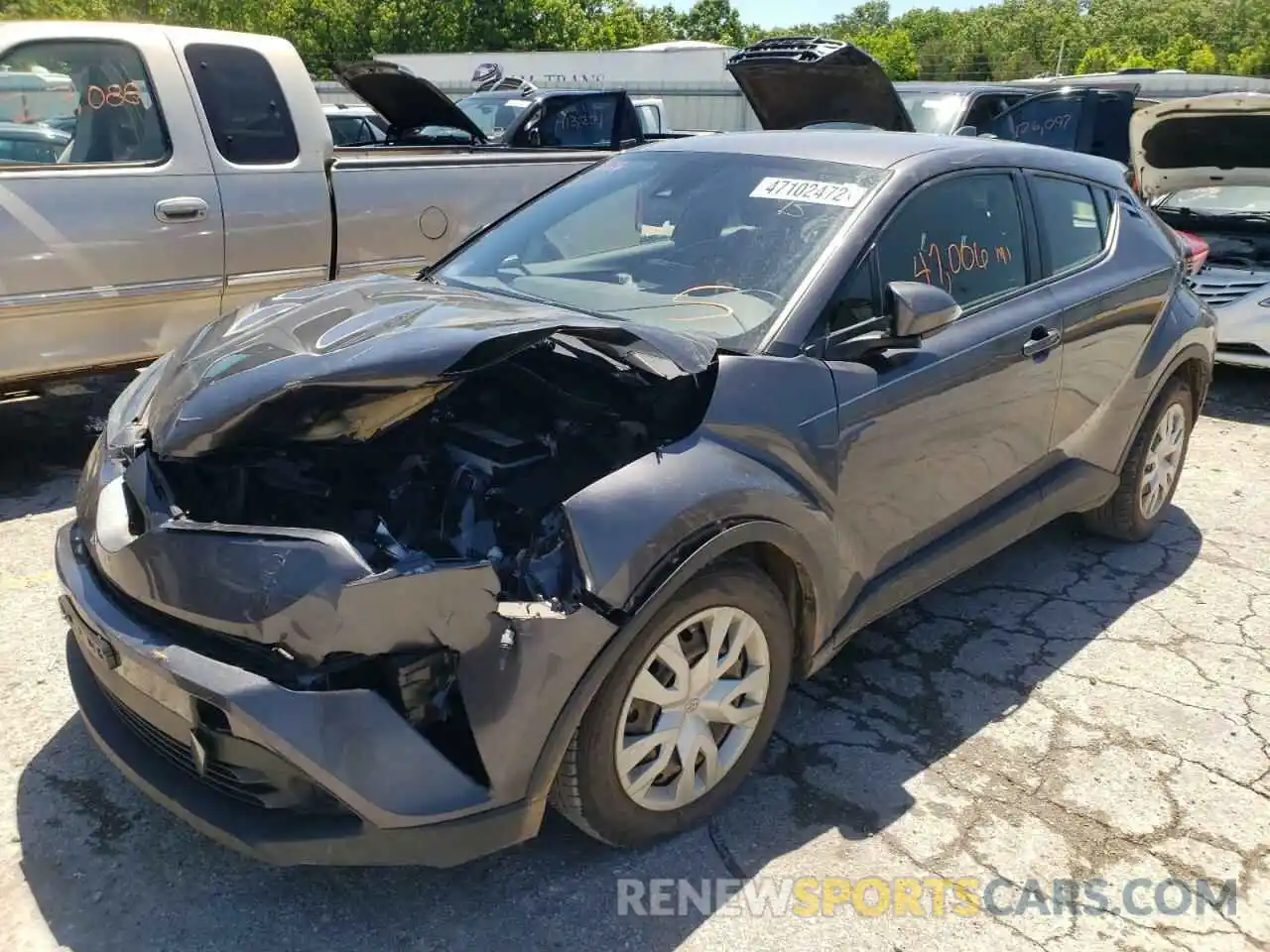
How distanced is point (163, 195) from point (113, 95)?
53 cm

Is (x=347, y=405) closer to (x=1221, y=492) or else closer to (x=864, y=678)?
(x=864, y=678)

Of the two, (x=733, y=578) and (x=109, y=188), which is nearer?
(x=733, y=578)

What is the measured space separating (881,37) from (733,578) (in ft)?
219

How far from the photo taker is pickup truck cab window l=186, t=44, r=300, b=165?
4.89m

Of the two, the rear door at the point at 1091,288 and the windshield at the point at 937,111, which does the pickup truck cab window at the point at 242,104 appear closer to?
the rear door at the point at 1091,288

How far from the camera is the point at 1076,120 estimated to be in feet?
30.7

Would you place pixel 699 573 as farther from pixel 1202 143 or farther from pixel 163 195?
pixel 1202 143

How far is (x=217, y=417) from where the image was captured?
2.36 m

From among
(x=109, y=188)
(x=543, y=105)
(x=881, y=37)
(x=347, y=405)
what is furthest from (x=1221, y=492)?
(x=881, y=37)

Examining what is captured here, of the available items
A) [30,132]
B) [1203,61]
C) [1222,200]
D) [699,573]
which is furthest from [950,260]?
[1203,61]

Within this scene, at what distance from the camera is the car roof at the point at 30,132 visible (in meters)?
4.49

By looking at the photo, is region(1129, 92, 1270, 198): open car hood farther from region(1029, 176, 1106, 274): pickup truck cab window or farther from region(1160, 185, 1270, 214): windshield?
region(1029, 176, 1106, 274): pickup truck cab window

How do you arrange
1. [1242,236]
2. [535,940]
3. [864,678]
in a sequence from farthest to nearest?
[1242,236] → [864,678] → [535,940]

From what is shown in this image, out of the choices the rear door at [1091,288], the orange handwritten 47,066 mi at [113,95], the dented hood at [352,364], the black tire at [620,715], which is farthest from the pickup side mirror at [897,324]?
the orange handwritten 47,066 mi at [113,95]
